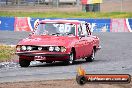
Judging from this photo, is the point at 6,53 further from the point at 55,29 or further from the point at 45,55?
the point at 45,55

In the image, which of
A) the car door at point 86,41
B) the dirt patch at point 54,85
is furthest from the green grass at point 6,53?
the dirt patch at point 54,85

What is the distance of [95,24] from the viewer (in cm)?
4356

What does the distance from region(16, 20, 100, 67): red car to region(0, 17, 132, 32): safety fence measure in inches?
931

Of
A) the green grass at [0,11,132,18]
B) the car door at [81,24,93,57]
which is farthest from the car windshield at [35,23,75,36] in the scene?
the green grass at [0,11,132,18]

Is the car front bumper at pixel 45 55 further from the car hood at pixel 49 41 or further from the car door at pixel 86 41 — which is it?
the car door at pixel 86 41

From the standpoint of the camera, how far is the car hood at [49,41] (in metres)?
16.8

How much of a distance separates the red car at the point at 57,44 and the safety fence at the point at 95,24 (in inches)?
931

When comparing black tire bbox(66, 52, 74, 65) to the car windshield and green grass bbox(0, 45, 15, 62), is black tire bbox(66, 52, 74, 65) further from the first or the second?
green grass bbox(0, 45, 15, 62)

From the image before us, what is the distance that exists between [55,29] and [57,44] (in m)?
1.32

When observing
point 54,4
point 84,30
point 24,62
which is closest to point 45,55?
point 24,62

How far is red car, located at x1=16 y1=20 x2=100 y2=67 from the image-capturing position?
54.9 ft

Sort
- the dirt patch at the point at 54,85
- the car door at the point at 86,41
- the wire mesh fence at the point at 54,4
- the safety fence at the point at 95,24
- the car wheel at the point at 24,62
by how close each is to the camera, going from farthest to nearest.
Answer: the wire mesh fence at the point at 54,4
the safety fence at the point at 95,24
the car door at the point at 86,41
the car wheel at the point at 24,62
the dirt patch at the point at 54,85

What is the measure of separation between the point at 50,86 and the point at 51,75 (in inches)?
103

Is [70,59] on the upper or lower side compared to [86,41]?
lower
